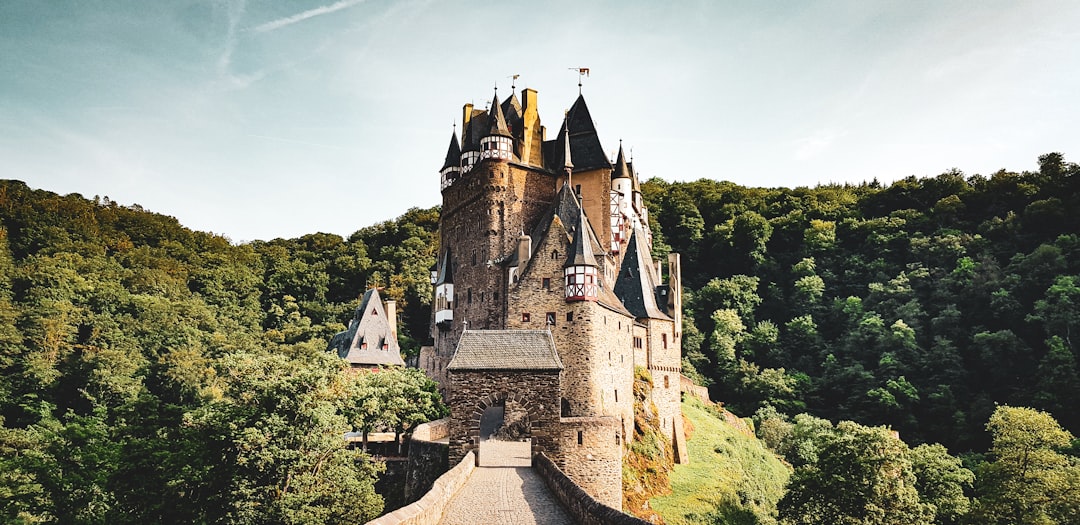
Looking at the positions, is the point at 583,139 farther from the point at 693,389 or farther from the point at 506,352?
the point at 693,389

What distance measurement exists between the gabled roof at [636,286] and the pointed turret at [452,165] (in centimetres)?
1086

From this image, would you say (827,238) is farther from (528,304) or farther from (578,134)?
(528,304)

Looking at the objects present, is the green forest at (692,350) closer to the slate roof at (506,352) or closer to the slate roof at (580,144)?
the slate roof at (506,352)

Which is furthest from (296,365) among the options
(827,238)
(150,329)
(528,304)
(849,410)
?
(827,238)

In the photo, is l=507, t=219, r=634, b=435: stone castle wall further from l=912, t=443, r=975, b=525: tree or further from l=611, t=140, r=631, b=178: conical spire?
l=912, t=443, r=975, b=525: tree

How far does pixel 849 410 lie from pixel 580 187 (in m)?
30.6

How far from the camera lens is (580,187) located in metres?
39.8

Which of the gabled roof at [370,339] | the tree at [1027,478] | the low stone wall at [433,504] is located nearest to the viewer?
the low stone wall at [433,504]

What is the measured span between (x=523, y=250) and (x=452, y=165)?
10.7 meters

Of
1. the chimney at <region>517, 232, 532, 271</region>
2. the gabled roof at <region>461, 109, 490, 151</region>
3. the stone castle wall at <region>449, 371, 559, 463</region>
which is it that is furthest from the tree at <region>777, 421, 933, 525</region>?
the gabled roof at <region>461, 109, 490, 151</region>

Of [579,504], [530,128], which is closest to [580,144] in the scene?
[530,128]

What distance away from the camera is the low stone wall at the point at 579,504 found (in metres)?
13.2

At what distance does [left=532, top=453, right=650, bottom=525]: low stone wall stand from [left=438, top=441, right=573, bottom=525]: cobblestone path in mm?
197

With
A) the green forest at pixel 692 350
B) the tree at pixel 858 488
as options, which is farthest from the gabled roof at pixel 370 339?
the tree at pixel 858 488
